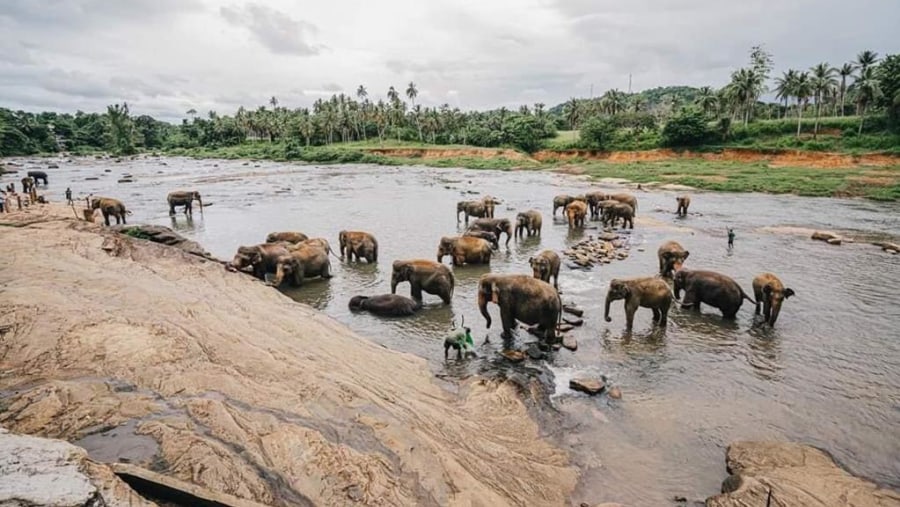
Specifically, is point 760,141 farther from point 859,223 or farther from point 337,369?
point 337,369

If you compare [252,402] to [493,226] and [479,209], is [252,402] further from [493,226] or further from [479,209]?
[479,209]

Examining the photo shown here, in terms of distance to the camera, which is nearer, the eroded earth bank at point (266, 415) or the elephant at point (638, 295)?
the eroded earth bank at point (266, 415)

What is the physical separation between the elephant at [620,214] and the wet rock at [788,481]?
18.9 metres

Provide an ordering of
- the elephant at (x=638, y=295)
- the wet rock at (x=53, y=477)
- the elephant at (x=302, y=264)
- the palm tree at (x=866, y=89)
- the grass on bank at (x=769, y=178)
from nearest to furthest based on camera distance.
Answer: the wet rock at (x=53, y=477), the elephant at (x=638, y=295), the elephant at (x=302, y=264), the grass on bank at (x=769, y=178), the palm tree at (x=866, y=89)

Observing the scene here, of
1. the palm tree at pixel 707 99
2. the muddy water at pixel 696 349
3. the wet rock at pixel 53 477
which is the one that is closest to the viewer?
the wet rock at pixel 53 477

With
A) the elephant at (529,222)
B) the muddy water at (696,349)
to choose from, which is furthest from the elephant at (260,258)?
the elephant at (529,222)

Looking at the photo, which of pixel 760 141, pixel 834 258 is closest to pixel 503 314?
pixel 834 258

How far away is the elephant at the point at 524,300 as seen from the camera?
10492 mm

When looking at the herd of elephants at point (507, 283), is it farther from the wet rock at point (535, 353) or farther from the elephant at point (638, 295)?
the wet rock at point (535, 353)

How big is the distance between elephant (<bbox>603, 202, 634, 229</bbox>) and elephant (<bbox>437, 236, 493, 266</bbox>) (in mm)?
10370

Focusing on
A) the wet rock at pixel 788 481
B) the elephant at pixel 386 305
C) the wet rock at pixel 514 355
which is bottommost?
the wet rock at pixel 788 481

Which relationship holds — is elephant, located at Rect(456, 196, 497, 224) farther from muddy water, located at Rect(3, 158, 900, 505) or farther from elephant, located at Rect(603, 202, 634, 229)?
elephant, located at Rect(603, 202, 634, 229)

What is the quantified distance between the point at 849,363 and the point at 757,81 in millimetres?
70238

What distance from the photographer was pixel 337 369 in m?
8.53
